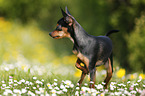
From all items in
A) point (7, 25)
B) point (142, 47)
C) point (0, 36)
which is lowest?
point (142, 47)

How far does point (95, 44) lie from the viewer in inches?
123

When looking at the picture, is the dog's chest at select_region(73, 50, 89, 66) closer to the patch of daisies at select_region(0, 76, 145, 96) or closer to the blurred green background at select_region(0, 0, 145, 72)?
the patch of daisies at select_region(0, 76, 145, 96)

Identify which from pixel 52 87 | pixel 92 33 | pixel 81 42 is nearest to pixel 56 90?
pixel 52 87

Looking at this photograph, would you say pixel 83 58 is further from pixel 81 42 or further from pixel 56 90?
pixel 56 90

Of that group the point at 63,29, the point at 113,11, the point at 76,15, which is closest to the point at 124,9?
the point at 113,11

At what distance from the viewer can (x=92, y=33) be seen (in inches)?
346

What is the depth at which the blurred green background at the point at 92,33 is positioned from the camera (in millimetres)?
7180

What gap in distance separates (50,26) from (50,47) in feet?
6.17

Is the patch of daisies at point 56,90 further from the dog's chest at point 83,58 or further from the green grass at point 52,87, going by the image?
the dog's chest at point 83,58

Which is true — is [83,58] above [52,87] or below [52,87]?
above

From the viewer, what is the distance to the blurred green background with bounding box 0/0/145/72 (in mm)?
7180

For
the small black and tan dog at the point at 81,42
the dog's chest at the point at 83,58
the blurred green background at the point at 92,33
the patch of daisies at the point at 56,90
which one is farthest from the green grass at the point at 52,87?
the blurred green background at the point at 92,33

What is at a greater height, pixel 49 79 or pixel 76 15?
pixel 76 15

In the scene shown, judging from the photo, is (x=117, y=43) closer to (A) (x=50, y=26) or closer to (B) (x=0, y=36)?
(A) (x=50, y=26)
